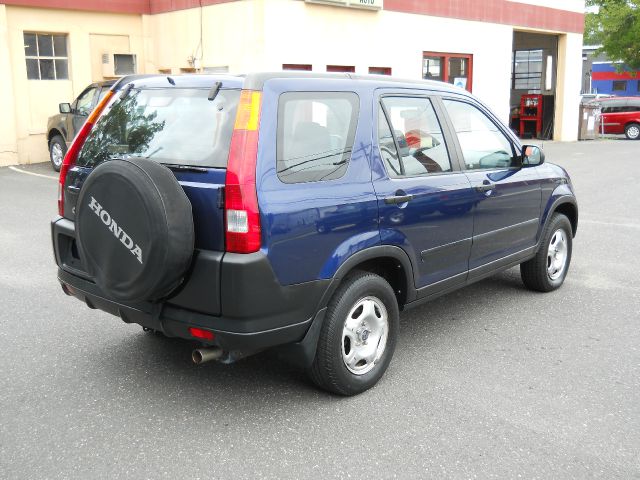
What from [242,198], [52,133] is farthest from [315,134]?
[52,133]

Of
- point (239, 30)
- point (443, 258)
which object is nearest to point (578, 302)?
point (443, 258)

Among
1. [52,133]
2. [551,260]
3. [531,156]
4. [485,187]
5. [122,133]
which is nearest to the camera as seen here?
[122,133]

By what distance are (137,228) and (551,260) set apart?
13.0ft

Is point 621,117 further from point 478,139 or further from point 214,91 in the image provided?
point 214,91

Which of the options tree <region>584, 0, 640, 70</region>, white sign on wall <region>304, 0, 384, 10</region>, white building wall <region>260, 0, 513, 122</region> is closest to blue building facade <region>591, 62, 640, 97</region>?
tree <region>584, 0, 640, 70</region>

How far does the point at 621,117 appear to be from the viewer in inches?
1077

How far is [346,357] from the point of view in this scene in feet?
12.9

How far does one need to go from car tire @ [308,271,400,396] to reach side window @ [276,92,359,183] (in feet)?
2.19

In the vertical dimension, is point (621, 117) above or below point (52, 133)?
above

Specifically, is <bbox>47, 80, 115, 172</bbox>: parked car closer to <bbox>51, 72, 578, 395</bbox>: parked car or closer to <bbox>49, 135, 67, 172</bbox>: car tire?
<bbox>49, 135, 67, 172</bbox>: car tire

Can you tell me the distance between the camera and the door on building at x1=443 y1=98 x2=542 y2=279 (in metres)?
4.84

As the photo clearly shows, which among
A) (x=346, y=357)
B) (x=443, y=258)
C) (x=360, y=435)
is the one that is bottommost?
(x=360, y=435)

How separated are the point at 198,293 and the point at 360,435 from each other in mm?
1107

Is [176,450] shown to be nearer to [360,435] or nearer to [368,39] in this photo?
[360,435]
